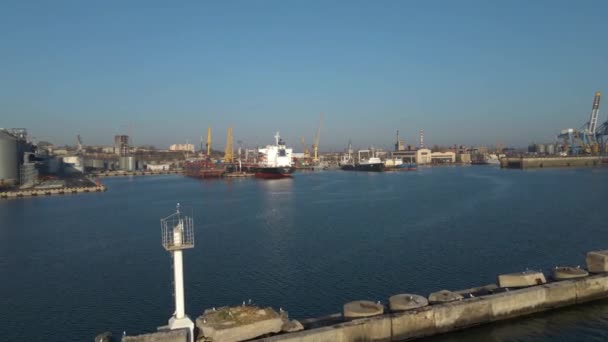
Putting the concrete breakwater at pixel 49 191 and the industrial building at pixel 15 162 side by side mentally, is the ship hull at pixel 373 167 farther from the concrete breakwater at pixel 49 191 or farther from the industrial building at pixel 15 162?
the industrial building at pixel 15 162

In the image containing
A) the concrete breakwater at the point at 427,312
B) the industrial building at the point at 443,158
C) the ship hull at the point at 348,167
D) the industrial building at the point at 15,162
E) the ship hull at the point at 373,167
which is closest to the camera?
the concrete breakwater at the point at 427,312

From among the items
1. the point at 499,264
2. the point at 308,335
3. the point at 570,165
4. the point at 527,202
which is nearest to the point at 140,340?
the point at 308,335

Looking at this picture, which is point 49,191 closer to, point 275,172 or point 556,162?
point 275,172

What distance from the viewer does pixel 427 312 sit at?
5074 mm

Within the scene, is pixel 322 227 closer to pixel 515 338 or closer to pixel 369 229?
pixel 369 229

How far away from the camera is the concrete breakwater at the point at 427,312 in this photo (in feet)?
14.2

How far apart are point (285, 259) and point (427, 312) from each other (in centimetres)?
415

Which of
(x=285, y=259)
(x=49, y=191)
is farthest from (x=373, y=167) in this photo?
(x=285, y=259)

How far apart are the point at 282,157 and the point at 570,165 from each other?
114ft

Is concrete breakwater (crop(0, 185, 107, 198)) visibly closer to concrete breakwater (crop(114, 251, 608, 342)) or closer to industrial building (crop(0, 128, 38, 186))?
industrial building (crop(0, 128, 38, 186))

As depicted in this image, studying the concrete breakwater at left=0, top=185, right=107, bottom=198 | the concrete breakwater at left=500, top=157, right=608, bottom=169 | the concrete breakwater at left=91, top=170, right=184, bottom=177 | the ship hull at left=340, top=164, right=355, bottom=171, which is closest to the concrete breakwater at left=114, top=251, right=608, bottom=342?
the concrete breakwater at left=0, top=185, right=107, bottom=198

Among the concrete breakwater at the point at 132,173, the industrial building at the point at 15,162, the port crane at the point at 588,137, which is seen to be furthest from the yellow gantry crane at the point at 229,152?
the port crane at the point at 588,137

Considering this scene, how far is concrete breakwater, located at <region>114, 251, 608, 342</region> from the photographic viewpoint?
4.32 m

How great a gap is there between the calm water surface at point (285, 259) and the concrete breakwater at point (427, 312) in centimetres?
18
